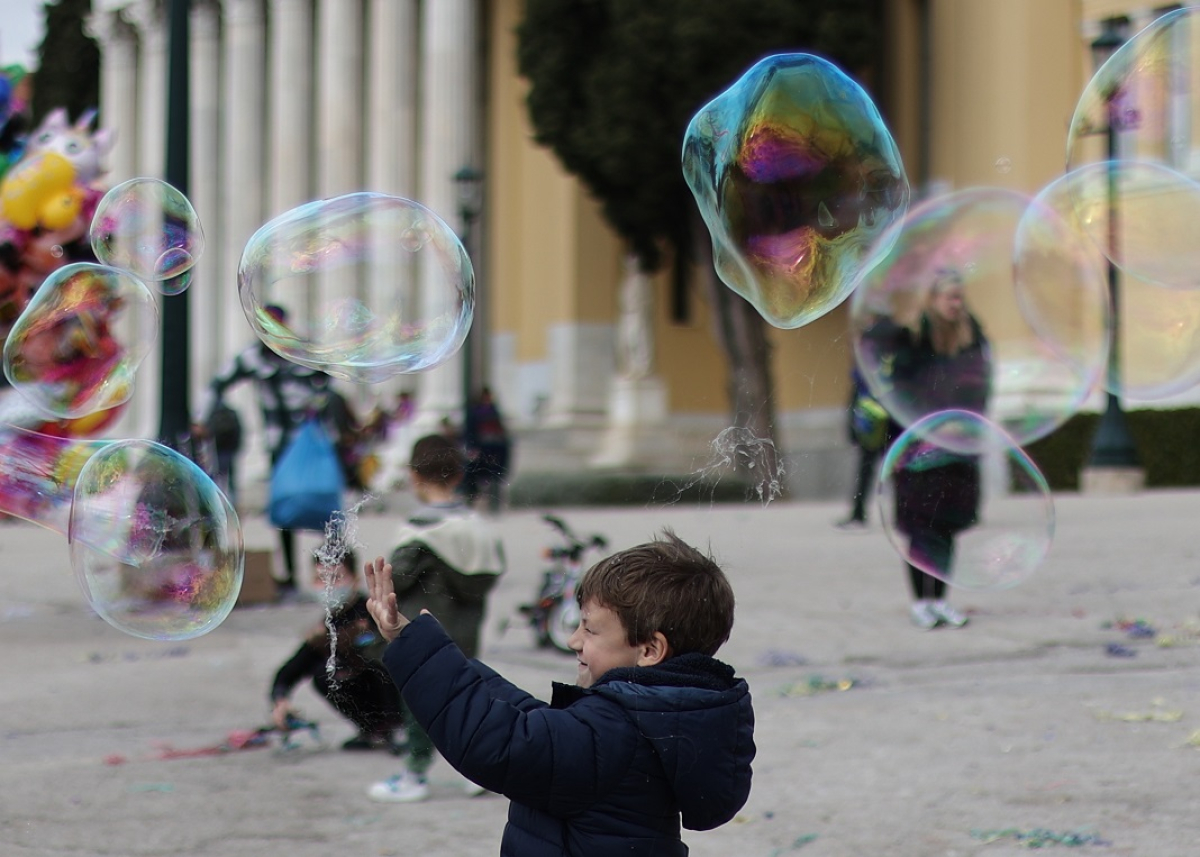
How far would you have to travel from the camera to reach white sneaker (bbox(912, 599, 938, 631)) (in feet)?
26.1

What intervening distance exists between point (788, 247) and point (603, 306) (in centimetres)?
2217

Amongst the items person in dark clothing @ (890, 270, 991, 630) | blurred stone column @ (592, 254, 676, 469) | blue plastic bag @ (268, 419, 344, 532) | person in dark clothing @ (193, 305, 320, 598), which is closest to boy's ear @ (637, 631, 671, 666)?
person in dark clothing @ (890, 270, 991, 630)

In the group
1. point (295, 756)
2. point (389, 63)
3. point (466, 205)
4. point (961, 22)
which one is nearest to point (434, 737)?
point (295, 756)

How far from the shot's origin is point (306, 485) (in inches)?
363

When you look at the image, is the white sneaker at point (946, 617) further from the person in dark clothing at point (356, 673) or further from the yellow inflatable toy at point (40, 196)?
the yellow inflatable toy at point (40, 196)

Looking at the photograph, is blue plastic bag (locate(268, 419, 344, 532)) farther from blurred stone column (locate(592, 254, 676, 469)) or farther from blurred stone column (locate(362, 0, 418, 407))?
blurred stone column (locate(362, 0, 418, 407))

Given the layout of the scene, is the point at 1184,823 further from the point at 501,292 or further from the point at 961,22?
the point at 501,292

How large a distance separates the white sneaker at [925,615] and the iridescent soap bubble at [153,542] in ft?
14.5

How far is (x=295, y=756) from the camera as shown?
588cm

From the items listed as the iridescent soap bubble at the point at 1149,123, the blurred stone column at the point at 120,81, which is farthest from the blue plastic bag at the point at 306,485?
the blurred stone column at the point at 120,81

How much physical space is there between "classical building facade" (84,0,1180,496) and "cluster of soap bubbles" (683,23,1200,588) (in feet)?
41.1

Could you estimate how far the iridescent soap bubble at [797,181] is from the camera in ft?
16.1

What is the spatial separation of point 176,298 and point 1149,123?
6.41m

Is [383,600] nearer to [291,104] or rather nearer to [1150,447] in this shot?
[1150,447]
